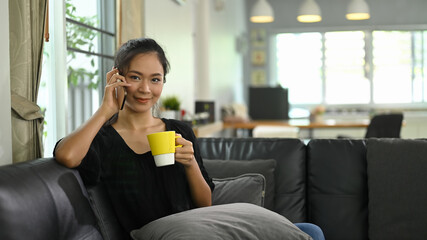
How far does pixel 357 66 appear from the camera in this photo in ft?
31.3

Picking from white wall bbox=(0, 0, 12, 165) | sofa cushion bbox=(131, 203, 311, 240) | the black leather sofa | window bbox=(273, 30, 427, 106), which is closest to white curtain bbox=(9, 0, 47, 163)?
white wall bbox=(0, 0, 12, 165)

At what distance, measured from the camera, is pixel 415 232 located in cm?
228

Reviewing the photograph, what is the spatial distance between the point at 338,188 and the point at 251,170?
38cm

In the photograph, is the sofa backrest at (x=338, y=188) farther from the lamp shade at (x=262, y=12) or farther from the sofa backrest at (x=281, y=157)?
the lamp shade at (x=262, y=12)

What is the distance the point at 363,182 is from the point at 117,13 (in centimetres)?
189

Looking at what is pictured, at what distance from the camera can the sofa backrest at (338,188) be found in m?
2.38

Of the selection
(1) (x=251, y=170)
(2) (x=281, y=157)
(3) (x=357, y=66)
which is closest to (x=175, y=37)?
(2) (x=281, y=157)

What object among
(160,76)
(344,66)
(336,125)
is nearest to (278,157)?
(160,76)

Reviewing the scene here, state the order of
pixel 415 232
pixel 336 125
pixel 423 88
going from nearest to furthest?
pixel 415 232
pixel 336 125
pixel 423 88

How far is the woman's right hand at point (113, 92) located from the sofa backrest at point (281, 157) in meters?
0.85

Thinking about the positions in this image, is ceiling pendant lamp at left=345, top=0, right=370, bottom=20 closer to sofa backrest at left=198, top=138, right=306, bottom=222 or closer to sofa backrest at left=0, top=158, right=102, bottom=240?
sofa backrest at left=198, top=138, right=306, bottom=222

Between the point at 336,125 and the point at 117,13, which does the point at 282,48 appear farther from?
the point at 117,13

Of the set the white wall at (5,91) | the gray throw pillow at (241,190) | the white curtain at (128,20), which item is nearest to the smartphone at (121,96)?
the white wall at (5,91)

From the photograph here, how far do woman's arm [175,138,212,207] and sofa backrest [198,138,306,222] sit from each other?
0.62 m
